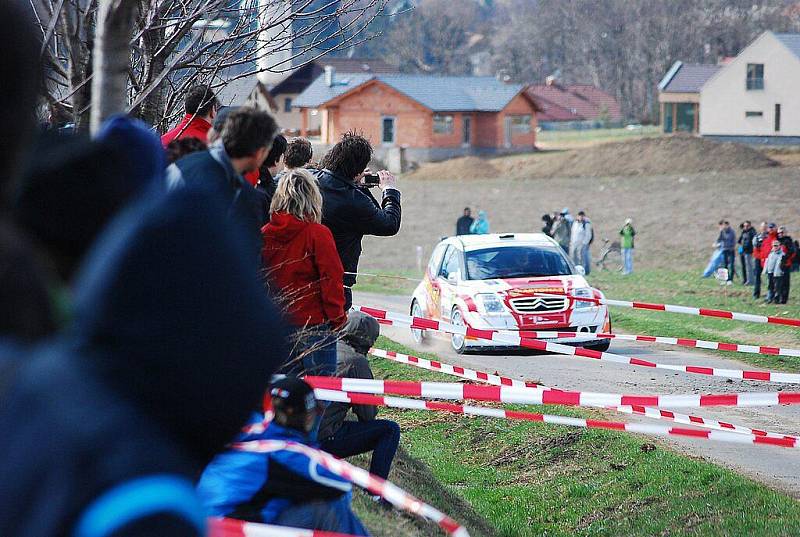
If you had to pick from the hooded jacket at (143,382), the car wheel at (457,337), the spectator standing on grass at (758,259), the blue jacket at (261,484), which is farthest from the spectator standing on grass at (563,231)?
the hooded jacket at (143,382)

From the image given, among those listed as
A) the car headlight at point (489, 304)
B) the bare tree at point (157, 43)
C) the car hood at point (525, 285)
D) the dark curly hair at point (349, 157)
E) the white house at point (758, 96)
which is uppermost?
the white house at point (758, 96)

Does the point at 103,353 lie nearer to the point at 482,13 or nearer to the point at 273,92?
the point at 273,92

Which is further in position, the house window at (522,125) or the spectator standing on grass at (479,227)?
the house window at (522,125)

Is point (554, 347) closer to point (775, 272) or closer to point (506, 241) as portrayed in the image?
point (506, 241)

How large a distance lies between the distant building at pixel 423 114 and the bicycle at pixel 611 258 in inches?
1568

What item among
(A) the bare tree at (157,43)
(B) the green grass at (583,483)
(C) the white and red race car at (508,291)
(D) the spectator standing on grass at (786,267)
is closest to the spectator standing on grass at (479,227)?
(D) the spectator standing on grass at (786,267)

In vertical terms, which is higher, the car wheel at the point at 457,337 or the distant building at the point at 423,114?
the distant building at the point at 423,114

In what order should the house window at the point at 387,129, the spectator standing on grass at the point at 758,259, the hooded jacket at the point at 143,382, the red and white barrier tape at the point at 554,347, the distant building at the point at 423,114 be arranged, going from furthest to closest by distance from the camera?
the house window at the point at 387,129, the distant building at the point at 423,114, the spectator standing on grass at the point at 758,259, the red and white barrier tape at the point at 554,347, the hooded jacket at the point at 143,382

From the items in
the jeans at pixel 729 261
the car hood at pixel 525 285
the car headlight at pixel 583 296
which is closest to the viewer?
the car headlight at pixel 583 296

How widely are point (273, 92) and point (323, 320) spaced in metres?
87.2

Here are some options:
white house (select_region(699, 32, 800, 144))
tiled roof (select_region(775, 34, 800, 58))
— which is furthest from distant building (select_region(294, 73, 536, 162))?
tiled roof (select_region(775, 34, 800, 58))

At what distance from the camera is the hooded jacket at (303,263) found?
22.6 ft

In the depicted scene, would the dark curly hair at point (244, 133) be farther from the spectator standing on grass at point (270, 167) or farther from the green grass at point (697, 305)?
the green grass at point (697, 305)

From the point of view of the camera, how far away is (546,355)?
16.1 metres
